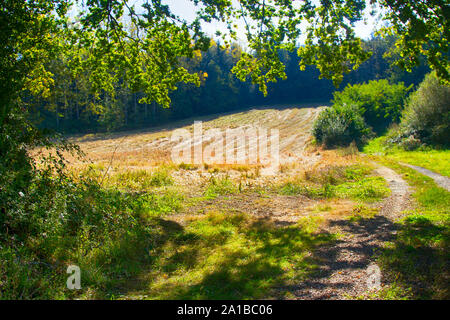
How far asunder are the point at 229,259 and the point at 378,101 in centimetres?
4018

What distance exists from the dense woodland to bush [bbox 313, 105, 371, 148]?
65.1 feet

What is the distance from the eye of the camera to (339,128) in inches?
1254

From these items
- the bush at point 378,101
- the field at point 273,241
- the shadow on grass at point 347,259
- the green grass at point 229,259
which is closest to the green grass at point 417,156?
the field at point 273,241

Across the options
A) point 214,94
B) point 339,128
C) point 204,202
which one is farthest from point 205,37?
point 214,94

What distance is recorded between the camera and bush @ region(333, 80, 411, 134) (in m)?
39.6

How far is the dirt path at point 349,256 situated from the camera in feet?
16.5

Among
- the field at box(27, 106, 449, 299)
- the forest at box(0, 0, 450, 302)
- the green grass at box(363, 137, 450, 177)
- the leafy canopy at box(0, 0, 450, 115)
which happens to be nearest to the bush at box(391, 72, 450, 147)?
the green grass at box(363, 137, 450, 177)

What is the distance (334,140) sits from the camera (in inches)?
1258

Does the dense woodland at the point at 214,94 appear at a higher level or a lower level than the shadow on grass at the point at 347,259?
higher

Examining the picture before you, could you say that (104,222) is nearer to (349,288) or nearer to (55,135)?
(55,135)

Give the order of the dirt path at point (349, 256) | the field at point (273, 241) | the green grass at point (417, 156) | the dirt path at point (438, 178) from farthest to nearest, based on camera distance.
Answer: the green grass at point (417, 156), the dirt path at point (438, 178), the field at point (273, 241), the dirt path at point (349, 256)

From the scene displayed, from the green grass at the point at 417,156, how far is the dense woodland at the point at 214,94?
78.6ft

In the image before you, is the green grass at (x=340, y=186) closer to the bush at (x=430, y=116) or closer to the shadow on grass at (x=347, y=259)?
the shadow on grass at (x=347, y=259)

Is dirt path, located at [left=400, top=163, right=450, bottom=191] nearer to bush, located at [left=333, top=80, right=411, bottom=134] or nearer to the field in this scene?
the field
